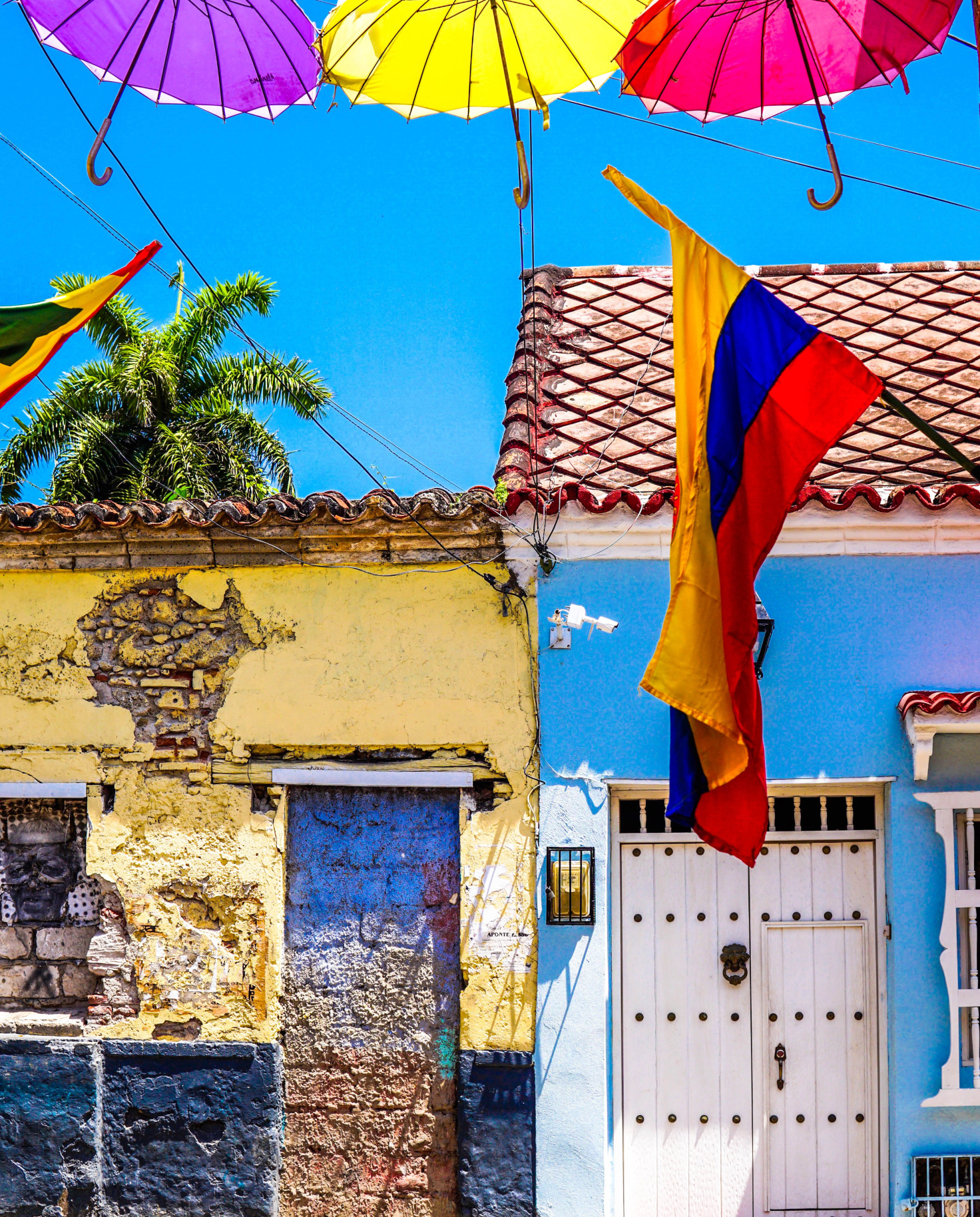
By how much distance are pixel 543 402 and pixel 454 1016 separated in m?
3.74

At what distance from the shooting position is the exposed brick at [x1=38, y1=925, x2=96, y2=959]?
641 centimetres

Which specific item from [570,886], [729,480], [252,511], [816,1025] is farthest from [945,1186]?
[252,511]

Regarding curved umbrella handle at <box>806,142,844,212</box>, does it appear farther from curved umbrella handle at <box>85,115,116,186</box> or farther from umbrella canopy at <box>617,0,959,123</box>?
curved umbrella handle at <box>85,115,116,186</box>

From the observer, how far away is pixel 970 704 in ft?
18.5

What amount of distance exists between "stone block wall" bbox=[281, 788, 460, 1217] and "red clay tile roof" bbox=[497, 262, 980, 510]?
1983 millimetres

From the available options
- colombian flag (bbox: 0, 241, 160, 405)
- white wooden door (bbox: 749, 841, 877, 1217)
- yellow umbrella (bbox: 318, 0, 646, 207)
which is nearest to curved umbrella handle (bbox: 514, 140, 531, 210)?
yellow umbrella (bbox: 318, 0, 646, 207)

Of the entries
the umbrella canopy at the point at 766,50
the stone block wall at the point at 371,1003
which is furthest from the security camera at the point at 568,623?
the umbrella canopy at the point at 766,50

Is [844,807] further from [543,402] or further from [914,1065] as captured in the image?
[543,402]

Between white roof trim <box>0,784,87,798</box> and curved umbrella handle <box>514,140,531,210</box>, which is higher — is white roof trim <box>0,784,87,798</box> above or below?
below

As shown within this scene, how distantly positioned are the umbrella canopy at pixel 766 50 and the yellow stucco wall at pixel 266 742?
2.67m

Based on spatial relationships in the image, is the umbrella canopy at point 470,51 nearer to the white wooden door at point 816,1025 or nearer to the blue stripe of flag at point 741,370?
the blue stripe of flag at point 741,370

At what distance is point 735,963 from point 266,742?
9.14 ft

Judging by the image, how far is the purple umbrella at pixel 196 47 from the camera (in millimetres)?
5465

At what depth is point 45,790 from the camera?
6301mm
